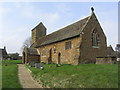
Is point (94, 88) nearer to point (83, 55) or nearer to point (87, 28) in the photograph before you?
point (83, 55)

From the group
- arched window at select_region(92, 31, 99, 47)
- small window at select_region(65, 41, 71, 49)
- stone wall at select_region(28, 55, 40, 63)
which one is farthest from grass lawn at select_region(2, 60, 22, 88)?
stone wall at select_region(28, 55, 40, 63)

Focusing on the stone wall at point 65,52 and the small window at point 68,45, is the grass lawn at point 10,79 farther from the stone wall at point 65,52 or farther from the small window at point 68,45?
the small window at point 68,45

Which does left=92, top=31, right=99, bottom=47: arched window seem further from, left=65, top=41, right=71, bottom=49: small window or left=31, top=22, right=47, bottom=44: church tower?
left=31, top=22, right=47, bottom=44: church tower

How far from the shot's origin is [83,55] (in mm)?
28062

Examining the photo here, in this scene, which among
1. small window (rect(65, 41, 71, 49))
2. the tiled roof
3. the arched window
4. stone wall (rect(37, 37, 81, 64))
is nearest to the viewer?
stone wall (rect(37, 37, 81, 64))

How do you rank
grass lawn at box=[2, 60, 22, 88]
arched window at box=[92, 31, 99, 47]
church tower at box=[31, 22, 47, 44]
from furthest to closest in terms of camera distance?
church tower at box=[31, 22, 47, 44] < arched window at box=[92, 31, 99, 47] < grass lawn at box=[2, 60, 22, 88]

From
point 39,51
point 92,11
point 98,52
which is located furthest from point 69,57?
point 39,51

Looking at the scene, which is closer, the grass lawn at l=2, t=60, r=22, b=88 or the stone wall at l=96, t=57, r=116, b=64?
the grass lawn at l=2, t=60, r=22, b=88

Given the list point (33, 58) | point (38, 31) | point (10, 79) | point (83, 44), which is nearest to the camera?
point (10, 79)

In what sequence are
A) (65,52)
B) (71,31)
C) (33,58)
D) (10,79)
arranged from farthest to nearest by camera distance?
1. (33,58)
2. (71,31)
3. (65,52)
4. (10,79)

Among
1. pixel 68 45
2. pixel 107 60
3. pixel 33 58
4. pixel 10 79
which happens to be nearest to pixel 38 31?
pixel 33 58

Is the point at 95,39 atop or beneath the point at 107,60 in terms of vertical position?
atop

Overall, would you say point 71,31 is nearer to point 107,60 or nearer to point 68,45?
point 68,45

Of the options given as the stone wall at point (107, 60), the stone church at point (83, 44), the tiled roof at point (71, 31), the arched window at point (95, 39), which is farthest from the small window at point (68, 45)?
the stone wall at point (107, 60)
